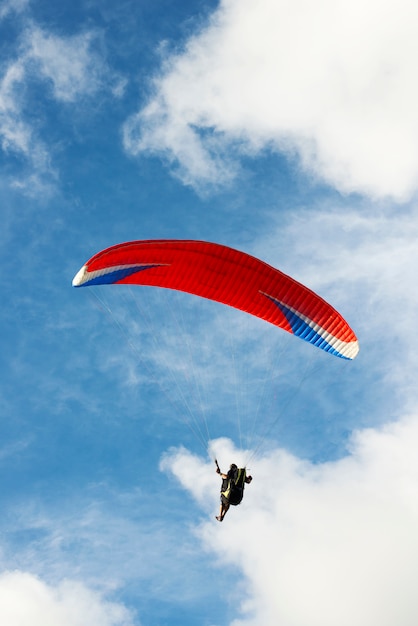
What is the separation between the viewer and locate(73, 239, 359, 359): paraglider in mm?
26594

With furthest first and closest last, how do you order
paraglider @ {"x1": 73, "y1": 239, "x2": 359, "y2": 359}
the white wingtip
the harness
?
the harness, paraglider @ {"x1": 73, "y1": 239, "x2": 359, "y2": 359}, the white wingtip

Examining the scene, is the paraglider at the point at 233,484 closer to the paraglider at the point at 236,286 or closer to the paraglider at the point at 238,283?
the paraglider at the point at 236,286

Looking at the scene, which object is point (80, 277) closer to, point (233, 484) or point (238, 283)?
point (238, 283)

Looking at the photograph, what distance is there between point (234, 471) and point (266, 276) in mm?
7176

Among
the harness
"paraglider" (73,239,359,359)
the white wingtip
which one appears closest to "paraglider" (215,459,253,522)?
the harness

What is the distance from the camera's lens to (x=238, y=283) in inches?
1099

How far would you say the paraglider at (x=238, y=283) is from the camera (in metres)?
26.6

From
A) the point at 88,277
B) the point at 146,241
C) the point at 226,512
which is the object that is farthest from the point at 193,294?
the point at 226,512

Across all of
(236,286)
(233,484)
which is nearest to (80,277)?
(236,286)

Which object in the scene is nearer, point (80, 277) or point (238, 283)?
point (80, 277)

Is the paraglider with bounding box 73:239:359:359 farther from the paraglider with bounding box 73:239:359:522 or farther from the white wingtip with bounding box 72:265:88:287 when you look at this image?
the white wingtip with bounding box 72:265:88:287

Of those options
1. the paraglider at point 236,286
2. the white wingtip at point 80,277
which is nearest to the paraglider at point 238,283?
the paraglider at point 236,286

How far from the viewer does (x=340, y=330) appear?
28391 mm

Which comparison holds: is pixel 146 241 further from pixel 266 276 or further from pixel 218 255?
pixel 266 276
